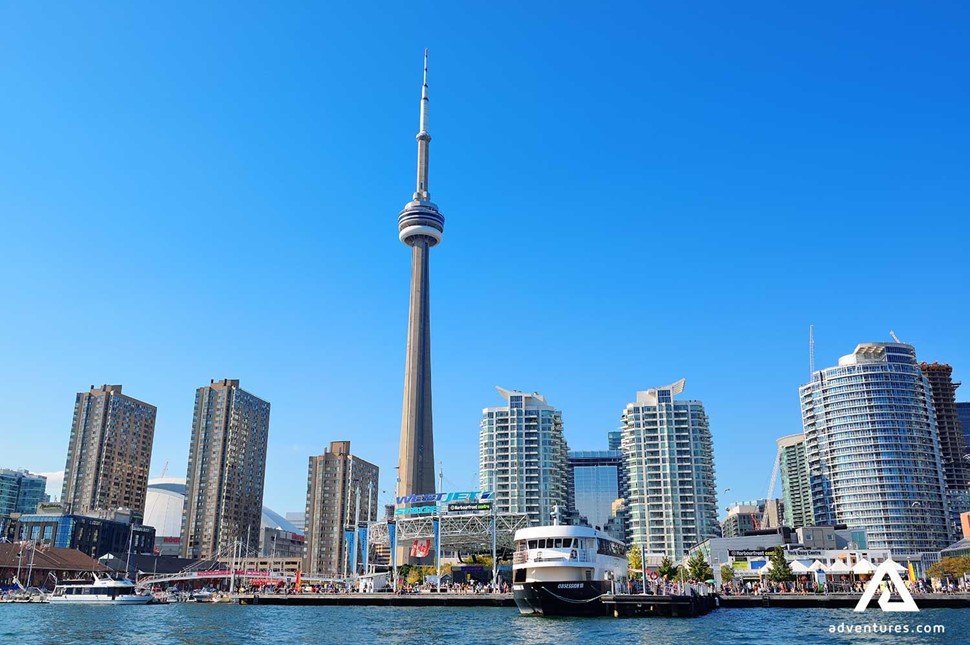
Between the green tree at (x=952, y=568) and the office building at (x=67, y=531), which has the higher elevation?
the office building at (x=67, y=531)

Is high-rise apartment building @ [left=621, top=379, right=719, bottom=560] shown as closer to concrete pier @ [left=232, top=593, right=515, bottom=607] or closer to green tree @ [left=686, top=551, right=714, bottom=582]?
green tree @ [left=686, top=551, right=714, bottom=582]

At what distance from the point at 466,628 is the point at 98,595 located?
78324 millimetres

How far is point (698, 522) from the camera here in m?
189

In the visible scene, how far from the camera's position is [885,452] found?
183m

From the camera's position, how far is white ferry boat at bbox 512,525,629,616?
2859 inches

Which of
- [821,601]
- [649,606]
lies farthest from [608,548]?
[821,601]

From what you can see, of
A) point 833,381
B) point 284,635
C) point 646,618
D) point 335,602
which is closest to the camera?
point 284,635

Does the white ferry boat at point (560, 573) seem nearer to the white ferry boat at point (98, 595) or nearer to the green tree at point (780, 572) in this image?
the green tree at point (780, 572)

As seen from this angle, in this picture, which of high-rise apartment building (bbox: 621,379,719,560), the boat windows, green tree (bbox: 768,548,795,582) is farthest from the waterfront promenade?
high-rise apartment building (bbox: 621,379,719,560)

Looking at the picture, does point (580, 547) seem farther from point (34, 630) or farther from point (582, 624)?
point (34, 630)

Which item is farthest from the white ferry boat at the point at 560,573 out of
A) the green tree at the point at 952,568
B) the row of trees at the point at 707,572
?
the green tree at the point at 952,568

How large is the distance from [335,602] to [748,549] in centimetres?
8407

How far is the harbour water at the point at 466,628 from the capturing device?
53688 mm

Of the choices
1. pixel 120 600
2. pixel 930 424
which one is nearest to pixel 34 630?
pixel 120 600
